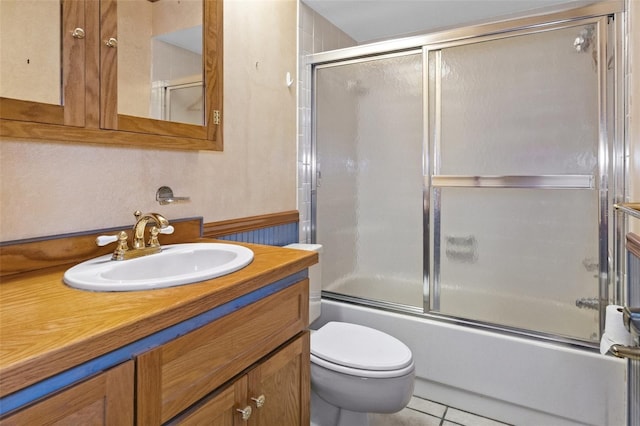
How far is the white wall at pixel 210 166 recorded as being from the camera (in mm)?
931

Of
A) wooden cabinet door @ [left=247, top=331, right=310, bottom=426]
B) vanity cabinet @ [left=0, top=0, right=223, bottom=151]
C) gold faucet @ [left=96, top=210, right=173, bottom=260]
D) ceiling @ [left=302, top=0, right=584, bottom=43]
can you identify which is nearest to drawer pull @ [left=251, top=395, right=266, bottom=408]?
wooden cabinet door @ [left=247, top=331, right=310, bottom=426]

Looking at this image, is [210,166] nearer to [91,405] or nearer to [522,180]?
[91,405]

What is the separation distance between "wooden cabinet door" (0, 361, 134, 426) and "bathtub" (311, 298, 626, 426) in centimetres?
154

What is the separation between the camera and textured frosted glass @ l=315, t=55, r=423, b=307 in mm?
2143

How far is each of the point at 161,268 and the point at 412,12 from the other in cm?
206

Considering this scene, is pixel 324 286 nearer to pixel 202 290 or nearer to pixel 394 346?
pixel 394 346

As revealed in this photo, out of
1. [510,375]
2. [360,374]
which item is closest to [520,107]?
[510,375]

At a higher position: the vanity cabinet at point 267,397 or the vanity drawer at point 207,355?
the vanity drawer at point 207,355

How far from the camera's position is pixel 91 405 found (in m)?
0.54

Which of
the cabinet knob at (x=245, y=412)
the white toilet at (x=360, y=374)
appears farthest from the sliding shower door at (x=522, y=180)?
the cabinet knob at (x=245, y=412)

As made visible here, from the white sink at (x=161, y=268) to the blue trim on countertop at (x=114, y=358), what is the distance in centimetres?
8

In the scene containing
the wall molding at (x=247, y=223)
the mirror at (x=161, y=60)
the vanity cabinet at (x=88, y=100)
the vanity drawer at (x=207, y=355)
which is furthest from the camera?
the wall molding at (x=247, y=223)

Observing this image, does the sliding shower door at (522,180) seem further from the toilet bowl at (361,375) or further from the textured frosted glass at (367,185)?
the toilet bowl at (361,375)

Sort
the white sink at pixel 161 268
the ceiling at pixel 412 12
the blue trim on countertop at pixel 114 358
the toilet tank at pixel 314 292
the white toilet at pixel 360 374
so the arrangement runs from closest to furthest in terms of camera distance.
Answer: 1. the blue trim on countertop at pixel 114 358
2. the white sink at pixel 161 268
3. the white toilet at pixel 360 374
4. the toilet tank at pixel 314 292
5. the ceiling at pixel 412 12
